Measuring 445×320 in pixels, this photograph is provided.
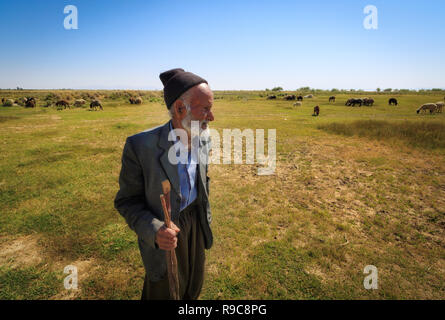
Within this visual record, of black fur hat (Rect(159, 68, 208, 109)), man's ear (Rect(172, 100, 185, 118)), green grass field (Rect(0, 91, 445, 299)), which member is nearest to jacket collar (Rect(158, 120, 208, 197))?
man's ear (Rect(172, 100, 185, 118))

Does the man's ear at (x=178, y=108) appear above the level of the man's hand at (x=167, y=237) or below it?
above

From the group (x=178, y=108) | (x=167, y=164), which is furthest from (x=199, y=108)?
(x=167, y=164)

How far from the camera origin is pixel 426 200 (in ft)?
19.8

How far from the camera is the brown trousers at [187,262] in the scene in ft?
6.63

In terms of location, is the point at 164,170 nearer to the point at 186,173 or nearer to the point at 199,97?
the point at 186,173

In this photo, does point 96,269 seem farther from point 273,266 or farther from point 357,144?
point 357,144

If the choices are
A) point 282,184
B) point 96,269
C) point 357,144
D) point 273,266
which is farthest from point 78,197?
point 357,144

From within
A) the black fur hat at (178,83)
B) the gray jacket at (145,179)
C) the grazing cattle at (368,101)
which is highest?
the grazing cattle at (368,101)

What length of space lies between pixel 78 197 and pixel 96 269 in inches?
130

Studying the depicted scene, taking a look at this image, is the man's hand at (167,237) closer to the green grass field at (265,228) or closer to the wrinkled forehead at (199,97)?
the wrinkled forehead at (199,97)

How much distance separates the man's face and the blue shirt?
0.19 meters

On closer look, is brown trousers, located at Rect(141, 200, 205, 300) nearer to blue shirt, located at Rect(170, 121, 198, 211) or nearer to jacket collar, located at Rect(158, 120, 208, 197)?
blue shirt, located at Rect(170, 121, 198, 211)

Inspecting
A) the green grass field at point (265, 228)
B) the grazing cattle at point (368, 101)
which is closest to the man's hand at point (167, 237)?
the green grass field at point (265, 228)

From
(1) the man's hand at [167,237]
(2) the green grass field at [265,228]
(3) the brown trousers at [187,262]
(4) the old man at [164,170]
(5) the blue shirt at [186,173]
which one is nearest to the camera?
(1) the man's hand at [167,237]
